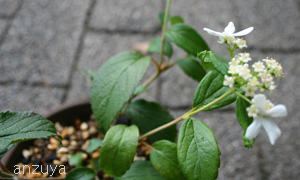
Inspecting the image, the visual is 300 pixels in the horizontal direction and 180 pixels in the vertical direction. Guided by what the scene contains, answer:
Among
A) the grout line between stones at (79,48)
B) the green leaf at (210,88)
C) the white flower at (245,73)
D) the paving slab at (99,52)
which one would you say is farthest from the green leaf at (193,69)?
the grout line between stones at (79,48)

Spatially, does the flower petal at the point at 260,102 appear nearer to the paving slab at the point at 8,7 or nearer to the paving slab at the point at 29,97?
the paving slab at the point at 29,97

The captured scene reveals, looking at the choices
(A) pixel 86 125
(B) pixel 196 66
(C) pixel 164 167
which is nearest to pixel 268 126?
(C) pixel 164 167

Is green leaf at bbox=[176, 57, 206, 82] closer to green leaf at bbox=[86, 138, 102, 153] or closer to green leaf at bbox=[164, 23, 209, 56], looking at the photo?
green leaf at bbox=[164, 23, 209, 56]

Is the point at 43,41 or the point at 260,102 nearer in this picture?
the point at 260,102

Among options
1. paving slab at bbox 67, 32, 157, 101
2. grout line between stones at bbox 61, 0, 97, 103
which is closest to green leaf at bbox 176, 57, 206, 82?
paving slab at bbox 67, 32, 157, 101

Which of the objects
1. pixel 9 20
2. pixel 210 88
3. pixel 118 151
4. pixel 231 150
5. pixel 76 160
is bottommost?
pixel 231 150

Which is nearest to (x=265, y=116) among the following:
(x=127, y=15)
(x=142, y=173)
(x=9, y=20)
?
(x=142, y=173)

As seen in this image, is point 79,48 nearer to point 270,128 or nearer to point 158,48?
point 158,48

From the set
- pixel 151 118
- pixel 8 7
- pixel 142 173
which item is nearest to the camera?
pixel 142 173
